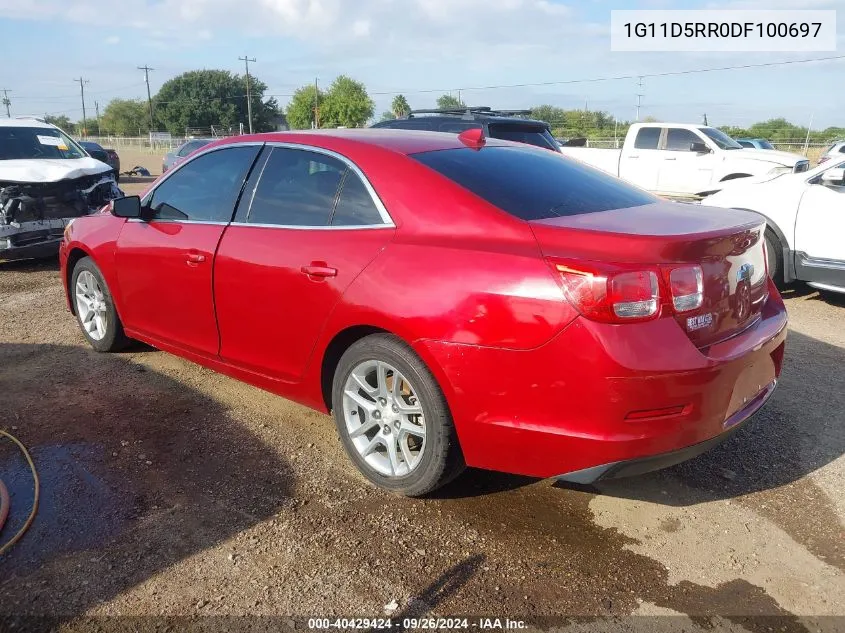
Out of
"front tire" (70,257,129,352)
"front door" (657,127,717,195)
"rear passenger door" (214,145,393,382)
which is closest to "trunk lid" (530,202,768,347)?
"rear passenger door" (214,145,393,382)

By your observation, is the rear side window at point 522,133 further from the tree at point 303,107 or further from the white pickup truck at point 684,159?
the tree at point 303,107

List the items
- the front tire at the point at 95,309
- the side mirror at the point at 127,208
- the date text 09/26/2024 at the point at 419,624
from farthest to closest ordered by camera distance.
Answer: the front tire at the point at 95,309 < the side mirror at the point at 127,208 < the date text 09/26/2024 at the point at 419,624

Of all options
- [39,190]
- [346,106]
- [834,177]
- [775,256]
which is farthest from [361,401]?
[346,106]

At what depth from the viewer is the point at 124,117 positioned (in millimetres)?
108938

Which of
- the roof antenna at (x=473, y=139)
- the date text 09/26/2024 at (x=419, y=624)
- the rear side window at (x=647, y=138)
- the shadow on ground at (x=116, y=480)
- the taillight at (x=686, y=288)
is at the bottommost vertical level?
the date text 09/26/2024 at (x=419, y=624)

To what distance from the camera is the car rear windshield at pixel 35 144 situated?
29.4 ft

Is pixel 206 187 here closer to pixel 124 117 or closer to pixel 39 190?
pixel 39 190

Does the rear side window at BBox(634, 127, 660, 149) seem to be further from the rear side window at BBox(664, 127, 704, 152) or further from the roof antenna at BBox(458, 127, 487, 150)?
the roof antenna at BBox(458, 127, 487, 150)

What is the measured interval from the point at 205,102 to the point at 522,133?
9167 centimetres

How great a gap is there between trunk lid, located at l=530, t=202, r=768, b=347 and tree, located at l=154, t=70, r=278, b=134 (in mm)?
94207

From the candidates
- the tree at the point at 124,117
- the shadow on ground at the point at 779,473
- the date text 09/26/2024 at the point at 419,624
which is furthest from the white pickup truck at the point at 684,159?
the tree at the point at 124,117

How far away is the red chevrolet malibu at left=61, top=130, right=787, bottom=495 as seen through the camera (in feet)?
8.34

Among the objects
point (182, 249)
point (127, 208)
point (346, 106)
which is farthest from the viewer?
point (346, 106)

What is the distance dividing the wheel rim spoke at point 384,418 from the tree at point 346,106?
3412 inches
